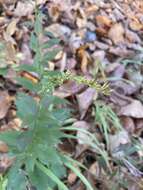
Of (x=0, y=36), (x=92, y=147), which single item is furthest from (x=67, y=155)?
(x=0, y=36)

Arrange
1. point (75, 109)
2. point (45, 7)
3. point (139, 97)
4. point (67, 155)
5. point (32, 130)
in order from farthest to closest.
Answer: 1. point (45, 7)
2. point (139, 97)
3. point (75, 109)
4. point (67, 155)
5. point (32, 130)

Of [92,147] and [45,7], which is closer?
[92,147]

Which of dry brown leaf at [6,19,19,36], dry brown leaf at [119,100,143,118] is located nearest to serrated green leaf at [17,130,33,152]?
dry brown leaf at [119,100,143,118]

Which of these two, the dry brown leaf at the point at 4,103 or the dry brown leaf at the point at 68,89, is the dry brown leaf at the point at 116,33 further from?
the dry brown leaf at the point at 4,103

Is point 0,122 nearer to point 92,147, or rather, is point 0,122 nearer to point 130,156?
point 92,147

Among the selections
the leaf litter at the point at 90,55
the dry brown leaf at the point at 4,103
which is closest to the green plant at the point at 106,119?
the leaf litter at the point at 90,55
